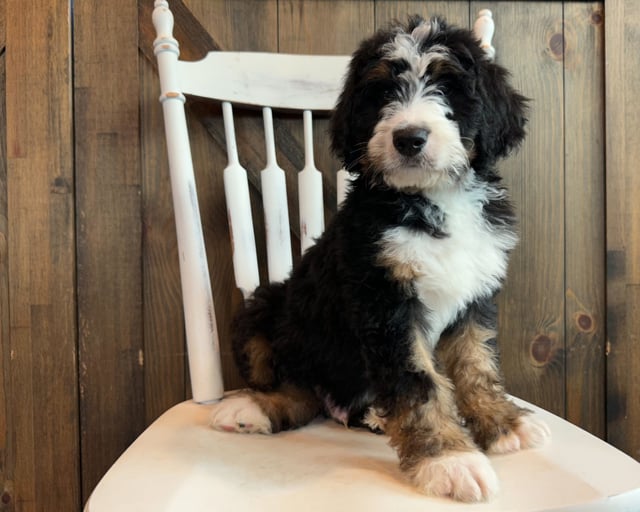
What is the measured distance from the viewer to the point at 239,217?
1691 millimetres

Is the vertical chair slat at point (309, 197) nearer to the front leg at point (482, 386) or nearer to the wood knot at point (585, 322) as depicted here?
the front leg at point (482, 386)

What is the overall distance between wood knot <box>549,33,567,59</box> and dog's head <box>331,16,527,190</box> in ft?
2.77

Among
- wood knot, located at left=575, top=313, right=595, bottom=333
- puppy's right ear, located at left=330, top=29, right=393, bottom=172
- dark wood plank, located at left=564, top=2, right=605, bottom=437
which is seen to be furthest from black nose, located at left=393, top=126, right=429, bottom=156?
wood knot, located at left=575, top=313, right=595, bottom=333

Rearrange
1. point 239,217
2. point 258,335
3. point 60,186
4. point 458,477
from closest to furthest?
1. point 458,477
2. point 258,335
3. point 239,217
4. point 60,186

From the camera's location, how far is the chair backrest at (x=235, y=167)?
1593mm

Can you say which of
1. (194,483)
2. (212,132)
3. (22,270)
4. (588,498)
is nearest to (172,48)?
(212,132)

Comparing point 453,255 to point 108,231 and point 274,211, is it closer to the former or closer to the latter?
point 274,211

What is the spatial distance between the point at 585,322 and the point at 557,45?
3.23ft

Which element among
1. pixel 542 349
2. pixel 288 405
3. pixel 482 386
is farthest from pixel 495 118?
pixel 542 349

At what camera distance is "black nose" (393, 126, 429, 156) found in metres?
1.11

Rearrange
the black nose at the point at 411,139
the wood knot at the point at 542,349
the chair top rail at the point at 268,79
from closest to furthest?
1. the black nose at the point at 411,139
2. the chair top rail at the point at 268,79
3. the wood knot at the point at 542,349

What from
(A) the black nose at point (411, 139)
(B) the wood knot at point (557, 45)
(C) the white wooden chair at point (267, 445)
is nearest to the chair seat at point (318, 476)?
(C) the white wooden chair at point (267, 445)

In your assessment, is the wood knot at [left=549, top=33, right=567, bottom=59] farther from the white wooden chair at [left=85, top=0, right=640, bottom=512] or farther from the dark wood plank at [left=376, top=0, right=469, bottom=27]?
the white wooden chair at [left=85, top=0, right=640, bottom=512]

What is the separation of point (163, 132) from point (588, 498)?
164 centimetres
